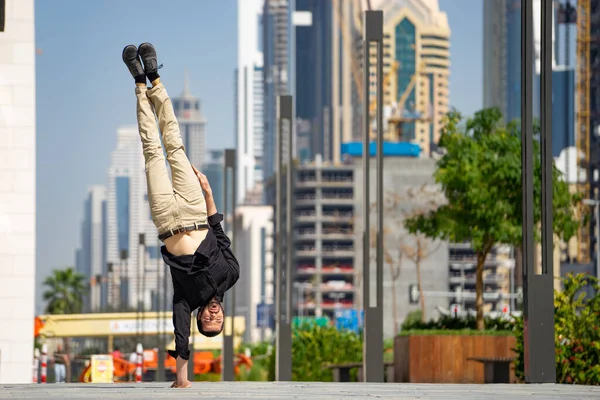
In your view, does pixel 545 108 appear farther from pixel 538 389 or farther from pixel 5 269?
pixel 5 269

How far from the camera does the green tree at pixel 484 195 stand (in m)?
33.4

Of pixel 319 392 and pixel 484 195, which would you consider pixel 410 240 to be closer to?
pixel 484 195

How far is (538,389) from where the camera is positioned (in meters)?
12.7

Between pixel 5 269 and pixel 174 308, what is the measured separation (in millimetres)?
14297

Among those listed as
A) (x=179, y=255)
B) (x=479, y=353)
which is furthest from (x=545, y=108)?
(x=479, y=353)

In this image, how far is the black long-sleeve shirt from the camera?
12.7 m

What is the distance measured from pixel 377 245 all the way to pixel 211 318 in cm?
1067

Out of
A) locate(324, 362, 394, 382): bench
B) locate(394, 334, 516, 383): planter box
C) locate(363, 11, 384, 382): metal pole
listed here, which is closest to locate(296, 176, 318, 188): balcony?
locate(324, 362, 394, 382): bench

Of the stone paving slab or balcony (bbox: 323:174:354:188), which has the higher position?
balcony (bbox: 323:174:354:188)

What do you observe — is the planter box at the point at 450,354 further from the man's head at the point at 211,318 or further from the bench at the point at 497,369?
the man's head at the point at 211,318

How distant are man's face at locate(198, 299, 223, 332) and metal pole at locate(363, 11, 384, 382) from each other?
954 centimetres

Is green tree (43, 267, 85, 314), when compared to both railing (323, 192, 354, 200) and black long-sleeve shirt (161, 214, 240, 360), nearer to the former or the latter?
railing (323, 192, 354, 200)

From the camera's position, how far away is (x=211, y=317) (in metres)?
12.7

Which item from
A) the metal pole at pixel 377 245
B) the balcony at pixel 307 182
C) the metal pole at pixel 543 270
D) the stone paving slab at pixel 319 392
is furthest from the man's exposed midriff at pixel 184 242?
the balcony at pixel 307 182
